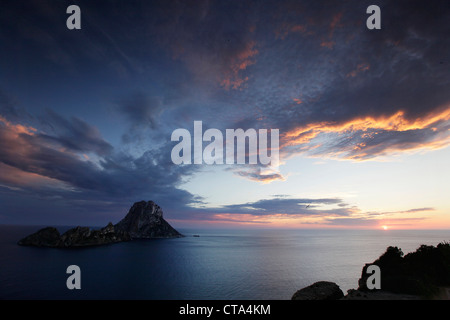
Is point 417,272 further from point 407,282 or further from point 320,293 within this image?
point 320,293

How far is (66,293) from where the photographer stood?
47969mm

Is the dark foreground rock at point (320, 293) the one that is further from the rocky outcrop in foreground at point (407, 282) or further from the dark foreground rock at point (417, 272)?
the dark foreground rock at point (417, 272)

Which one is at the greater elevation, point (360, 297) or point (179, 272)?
point (360, 297)

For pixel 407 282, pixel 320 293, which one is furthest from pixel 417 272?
pixel 320 293

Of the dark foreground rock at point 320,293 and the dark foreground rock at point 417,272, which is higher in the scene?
the dark foreground rock at point 417,272

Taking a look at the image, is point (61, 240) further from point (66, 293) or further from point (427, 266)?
point (427, 266)

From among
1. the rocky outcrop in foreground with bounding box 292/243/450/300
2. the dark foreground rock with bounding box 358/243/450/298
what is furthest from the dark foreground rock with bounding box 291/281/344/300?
the dark foreground rock with bounding box 358/243/450/298

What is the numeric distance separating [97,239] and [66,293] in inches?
4808

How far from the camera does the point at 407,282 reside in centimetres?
3503

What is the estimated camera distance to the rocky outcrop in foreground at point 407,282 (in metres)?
33.2

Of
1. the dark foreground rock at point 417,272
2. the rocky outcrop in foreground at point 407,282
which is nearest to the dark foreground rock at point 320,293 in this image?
the rocky outcrop in foreground at point 407,282

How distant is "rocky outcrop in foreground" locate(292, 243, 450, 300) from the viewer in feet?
109
